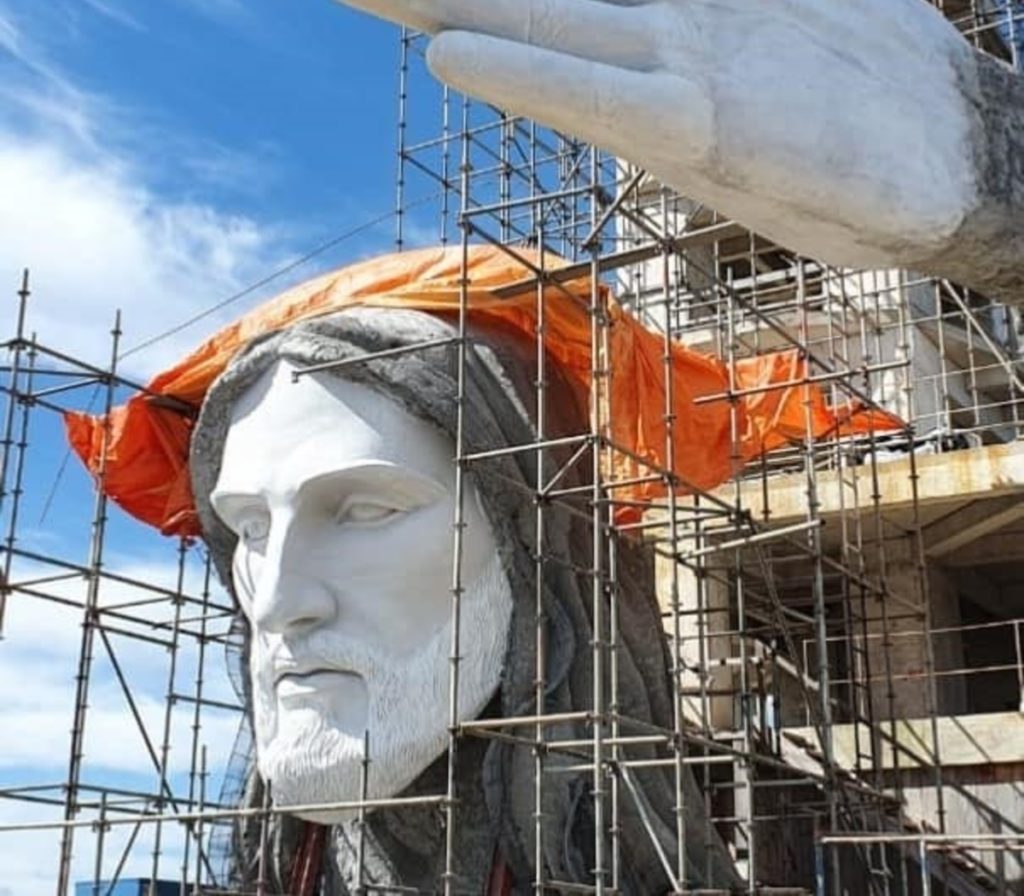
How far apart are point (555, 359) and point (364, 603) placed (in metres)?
2.45

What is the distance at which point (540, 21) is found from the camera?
332 cm

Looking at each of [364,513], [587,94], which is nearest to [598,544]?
[364,513]

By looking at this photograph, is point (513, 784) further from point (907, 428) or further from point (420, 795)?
point (907, 428)

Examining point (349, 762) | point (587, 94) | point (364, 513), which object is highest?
point (364, 513)

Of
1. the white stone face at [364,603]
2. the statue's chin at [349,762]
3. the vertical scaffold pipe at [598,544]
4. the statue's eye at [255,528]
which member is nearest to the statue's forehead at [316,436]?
the white stone face at [364,603]

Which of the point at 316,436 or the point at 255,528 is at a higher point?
the point at 316,436

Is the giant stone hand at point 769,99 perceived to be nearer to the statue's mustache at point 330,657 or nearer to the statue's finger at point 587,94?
the statue's finger at point 587,94

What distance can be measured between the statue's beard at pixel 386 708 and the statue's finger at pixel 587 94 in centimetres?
935

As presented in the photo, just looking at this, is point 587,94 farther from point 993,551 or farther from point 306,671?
point 993,551

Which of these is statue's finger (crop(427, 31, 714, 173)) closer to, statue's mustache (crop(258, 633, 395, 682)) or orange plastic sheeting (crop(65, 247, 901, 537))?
orange plastic sheeting (crop(65, 247, 901, 537))

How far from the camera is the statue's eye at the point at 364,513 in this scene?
13.0 metres

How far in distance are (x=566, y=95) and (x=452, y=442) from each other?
9610mm

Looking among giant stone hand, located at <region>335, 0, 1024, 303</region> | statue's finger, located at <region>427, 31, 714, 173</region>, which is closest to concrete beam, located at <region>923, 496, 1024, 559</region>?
giant stone hand, located at <region>335, 0, 1024, 303</region>

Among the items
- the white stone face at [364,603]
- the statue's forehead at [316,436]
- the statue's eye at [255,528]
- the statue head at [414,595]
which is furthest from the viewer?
the statue's eye at [255,528]
